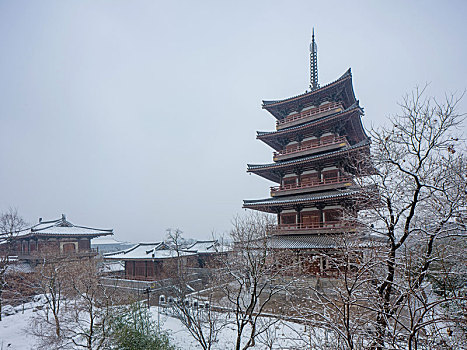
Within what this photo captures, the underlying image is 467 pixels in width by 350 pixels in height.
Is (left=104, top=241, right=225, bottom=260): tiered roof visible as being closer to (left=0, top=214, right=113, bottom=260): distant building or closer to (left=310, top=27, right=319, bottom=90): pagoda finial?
(left=0, top=214, right=113, bottom=260): distant building

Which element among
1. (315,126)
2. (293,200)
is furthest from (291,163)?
(315,126)

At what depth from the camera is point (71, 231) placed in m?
29.1

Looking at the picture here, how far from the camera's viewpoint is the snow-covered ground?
37.2 ft

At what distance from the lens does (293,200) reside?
17.6 meters

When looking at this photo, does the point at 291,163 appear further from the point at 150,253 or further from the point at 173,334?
the point at 150,253

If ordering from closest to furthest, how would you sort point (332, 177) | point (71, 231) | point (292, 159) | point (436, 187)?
1. point (436, 187)
2. point (332, 177)
3. point (292, 159)
4. point (71, 231)

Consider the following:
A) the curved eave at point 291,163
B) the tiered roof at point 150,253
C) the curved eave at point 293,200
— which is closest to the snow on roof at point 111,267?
the tiered roof at point 150,253

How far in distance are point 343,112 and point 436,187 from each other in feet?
41.3

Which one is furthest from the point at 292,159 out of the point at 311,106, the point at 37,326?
the point at 37,326

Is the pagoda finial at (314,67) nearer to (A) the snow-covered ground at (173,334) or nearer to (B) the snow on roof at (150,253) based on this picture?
(A) the snow-covered ground at (173,334)

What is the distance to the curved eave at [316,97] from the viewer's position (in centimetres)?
1802

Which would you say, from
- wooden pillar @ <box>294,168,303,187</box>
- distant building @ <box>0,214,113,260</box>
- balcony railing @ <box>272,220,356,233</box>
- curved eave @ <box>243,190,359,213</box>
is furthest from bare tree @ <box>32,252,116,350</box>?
wooden pillar @ <box>294,168,303,187</box>

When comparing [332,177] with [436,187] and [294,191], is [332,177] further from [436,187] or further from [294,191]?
[436,187]

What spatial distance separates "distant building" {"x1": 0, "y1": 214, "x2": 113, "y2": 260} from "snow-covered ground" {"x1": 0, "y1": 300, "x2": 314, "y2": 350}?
9.55 m
